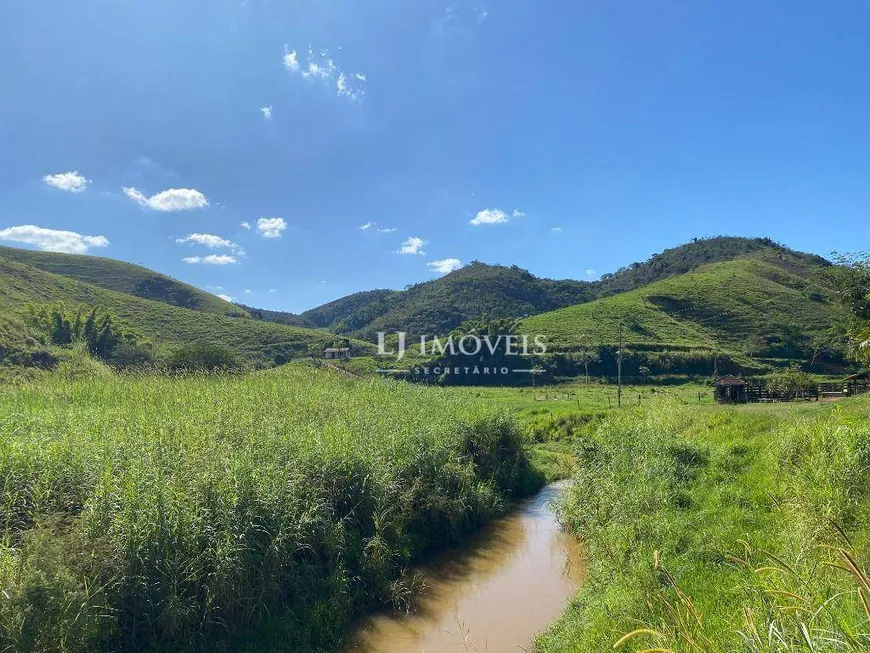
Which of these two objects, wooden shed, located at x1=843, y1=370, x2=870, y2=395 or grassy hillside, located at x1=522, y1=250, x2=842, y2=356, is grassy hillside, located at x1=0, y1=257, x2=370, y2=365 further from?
wooden shed, located at x1=843, y1=370, x2=870, y2=395

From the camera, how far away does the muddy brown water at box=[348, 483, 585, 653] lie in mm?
6586

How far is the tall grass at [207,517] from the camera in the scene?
195 inches

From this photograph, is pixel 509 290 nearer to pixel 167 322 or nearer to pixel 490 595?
pixel 167 322

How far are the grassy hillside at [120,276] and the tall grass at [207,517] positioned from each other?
7939 cm

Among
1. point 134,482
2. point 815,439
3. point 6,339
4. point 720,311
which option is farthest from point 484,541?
point 720,311

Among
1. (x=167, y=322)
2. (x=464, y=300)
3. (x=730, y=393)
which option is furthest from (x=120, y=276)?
(x=730, y=393)

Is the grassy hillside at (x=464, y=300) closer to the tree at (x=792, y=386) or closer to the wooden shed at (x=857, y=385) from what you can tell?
the tree at (x=792, y=386)

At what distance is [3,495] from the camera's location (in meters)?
5.60

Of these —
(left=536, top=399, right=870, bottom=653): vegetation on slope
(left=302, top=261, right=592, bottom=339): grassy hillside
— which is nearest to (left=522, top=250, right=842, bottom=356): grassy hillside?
(left=302, top=261, right=592, bottom=339): grassy hillside

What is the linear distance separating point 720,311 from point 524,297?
1467 inches

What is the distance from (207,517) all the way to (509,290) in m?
87.9

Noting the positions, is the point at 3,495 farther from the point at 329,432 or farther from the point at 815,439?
the point at 815,439

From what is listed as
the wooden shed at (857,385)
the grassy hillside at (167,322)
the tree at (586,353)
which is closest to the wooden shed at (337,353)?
the grassy hillside at (167,322)

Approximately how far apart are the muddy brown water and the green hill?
64801 millimetres
